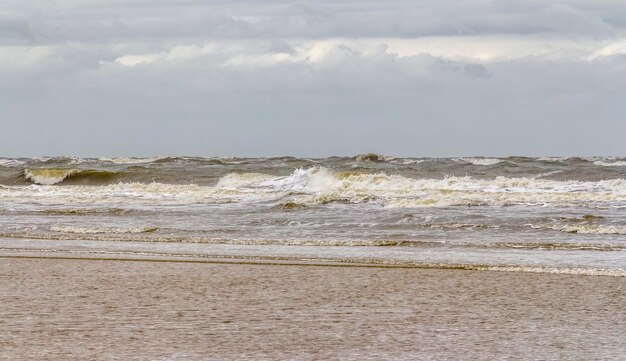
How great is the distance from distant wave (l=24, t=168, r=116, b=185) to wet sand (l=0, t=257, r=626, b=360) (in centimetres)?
3325

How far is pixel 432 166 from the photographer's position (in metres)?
46.2

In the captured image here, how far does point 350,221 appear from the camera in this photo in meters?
20.3

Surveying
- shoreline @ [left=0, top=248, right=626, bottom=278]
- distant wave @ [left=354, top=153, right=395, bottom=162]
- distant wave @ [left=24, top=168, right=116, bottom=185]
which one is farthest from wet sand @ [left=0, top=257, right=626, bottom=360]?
distant wave @ [left=354, top=153, right=395, bottom=162]

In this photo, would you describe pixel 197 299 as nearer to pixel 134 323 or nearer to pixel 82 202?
pixel 134 323

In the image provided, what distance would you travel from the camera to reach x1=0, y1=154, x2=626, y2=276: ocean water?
44.7 feet

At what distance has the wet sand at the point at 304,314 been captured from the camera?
6.23 m

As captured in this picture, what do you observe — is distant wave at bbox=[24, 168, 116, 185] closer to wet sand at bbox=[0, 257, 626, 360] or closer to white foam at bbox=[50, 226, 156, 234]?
white foam at bbox=[50, 226, 156, 234]

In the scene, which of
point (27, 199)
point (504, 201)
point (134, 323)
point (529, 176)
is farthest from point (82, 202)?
point (134, 323)

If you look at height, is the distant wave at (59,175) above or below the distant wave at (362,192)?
above

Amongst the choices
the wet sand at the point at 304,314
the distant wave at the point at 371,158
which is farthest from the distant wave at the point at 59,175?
the wet sand at the point at 304,314

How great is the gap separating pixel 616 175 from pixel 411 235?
21.7 m

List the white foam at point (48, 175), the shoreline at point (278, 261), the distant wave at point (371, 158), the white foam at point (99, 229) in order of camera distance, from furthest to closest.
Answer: the distant wave at point (371, 158) < the white foam at point (48, 175) < the white foam at point (99, 229) < the shoreline at point (278, 261)

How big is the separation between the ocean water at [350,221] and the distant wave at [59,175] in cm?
379

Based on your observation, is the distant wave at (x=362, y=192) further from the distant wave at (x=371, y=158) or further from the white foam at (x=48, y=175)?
the distant wave at (x=371, y=158)
